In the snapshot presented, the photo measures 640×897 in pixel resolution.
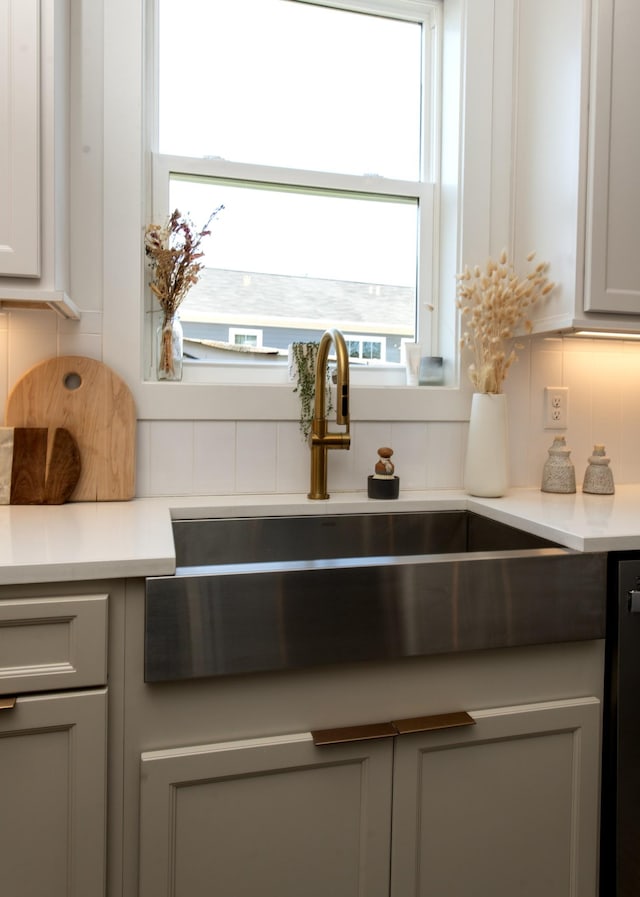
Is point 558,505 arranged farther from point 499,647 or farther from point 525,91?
point 525,91

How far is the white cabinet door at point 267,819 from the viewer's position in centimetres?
99

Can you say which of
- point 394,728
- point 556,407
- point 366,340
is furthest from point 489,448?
point 394,728

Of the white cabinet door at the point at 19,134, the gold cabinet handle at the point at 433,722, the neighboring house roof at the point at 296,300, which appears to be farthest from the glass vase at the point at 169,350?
the gold cabinet handle at the point at 433,722

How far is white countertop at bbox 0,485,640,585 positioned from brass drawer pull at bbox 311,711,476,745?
1.20ft

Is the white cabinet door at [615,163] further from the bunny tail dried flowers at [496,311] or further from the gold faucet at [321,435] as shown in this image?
the gold faucet at [321,435]

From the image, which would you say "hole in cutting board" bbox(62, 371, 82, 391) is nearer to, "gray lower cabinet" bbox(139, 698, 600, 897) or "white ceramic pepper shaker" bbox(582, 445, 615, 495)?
"gray lower cabinet" bbox(139, 698, 600, 897)

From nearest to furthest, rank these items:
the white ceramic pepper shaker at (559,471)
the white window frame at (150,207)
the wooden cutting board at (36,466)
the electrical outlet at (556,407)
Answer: the wooden cutting board at (36,466)
the white window frame at (150,207)
the white ceramic pepper shaker at (559,471)
the electrical outlet at (556,407)

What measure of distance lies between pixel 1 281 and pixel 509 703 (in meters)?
1.23

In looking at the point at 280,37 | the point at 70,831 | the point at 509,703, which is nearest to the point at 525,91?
the point at 280,37

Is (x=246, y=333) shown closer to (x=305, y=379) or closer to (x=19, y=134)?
(x=305, y=379)

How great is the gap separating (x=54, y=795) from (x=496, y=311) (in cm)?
138

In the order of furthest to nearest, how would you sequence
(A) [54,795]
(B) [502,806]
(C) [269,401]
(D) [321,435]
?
1. (C) [269,401]
2. (D) [321,435]
3. (B) [502,806]
4. (A) [54,795]

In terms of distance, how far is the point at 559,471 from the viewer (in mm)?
1735

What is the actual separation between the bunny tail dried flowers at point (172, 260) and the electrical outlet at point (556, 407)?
104cm
